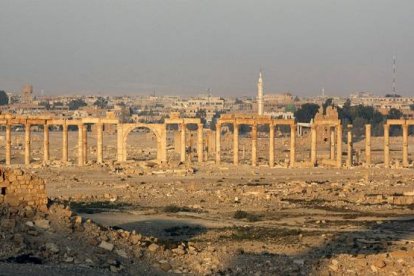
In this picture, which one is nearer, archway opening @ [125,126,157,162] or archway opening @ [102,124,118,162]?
archway opening @ [125,126,157,162]

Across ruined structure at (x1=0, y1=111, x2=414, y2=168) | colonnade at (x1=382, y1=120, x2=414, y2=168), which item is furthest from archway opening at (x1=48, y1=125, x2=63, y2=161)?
colonnade at (x1=382, y1=120, x2=414, y2=168)

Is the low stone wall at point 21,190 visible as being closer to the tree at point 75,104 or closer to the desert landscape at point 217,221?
the desert landscape at point 217,221

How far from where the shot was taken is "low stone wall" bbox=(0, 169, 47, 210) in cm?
2267

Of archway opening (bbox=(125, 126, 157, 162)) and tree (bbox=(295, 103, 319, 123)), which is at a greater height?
tree (bbox=(295, 103, 319, 123))

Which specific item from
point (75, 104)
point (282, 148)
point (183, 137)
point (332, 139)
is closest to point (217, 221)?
point (183, 137)

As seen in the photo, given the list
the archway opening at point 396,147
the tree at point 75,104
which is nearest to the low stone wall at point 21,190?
the archway opening at point 396,147

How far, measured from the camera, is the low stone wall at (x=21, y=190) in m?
22.7

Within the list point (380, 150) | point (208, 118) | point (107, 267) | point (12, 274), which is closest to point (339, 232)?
point (107, 267)

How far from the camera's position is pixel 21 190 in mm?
22844

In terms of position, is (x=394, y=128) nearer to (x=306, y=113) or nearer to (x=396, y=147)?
(x=306, y=113)

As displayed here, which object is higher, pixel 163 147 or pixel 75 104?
pixel 75 104

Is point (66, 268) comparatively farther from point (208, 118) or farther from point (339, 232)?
point (208, 118)

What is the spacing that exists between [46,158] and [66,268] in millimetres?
50708

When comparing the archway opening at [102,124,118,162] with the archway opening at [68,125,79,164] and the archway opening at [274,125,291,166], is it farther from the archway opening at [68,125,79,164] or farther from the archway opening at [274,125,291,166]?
the archway opening at [274,125,291,166]
